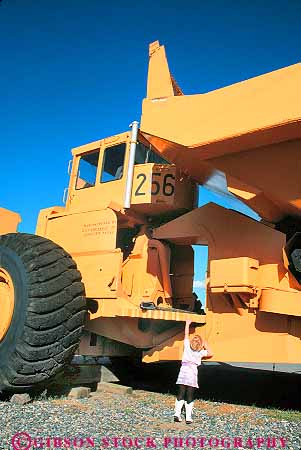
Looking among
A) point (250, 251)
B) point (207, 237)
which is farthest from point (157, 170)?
point (250, 251)

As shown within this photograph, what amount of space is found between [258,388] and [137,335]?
2.74m

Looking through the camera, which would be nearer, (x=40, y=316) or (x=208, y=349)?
(x=40, y=316)

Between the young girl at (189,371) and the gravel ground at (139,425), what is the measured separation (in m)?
0.17

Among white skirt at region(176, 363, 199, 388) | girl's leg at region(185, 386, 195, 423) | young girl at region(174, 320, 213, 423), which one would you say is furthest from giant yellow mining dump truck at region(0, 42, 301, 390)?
girl's leg at region(185, 386, 195, 423)

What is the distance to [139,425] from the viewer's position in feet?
14.6

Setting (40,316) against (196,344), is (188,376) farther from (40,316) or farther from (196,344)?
(40,316)

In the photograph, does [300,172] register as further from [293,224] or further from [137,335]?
[137,335]

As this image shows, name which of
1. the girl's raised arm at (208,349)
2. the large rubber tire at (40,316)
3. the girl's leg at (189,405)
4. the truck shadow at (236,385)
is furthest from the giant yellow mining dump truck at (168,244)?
the truck shadow at (236,385)

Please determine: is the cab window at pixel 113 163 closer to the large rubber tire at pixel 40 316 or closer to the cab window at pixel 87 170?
the cab window at pixel 87 170

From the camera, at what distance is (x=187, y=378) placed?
5.01 metres

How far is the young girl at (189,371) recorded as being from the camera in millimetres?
4775

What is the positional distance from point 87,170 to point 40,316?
121 inches

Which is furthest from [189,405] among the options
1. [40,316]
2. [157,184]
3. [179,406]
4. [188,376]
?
[157,184]

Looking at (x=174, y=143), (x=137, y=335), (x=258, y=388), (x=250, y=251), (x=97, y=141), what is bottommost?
(x=258, y=388)
